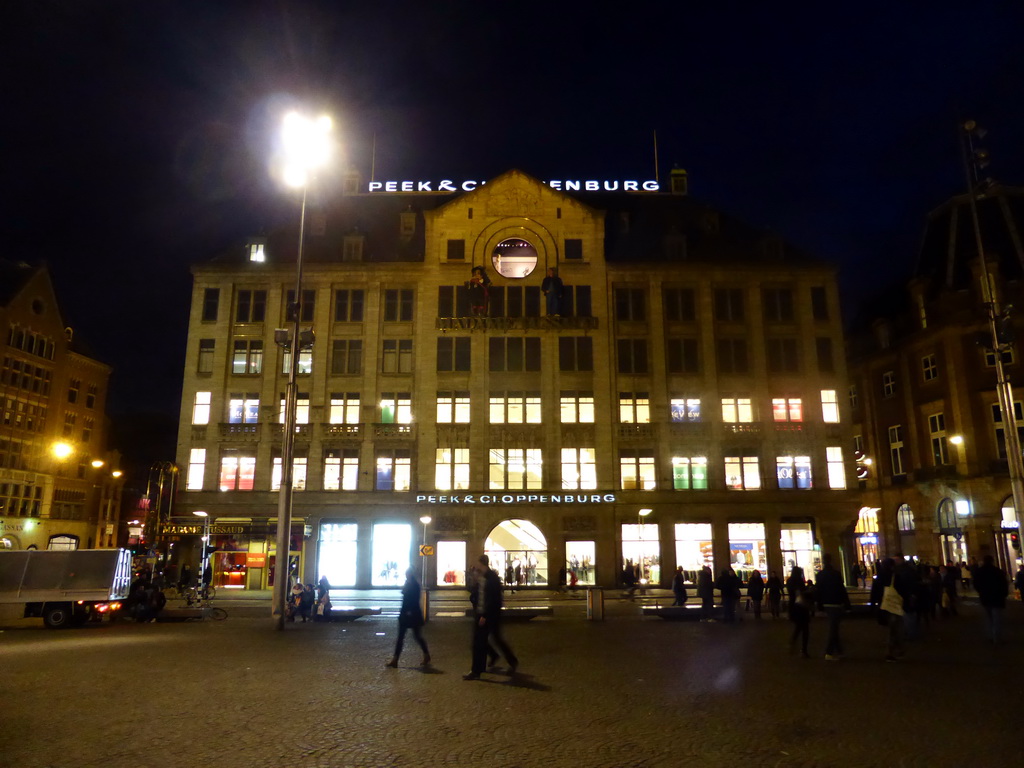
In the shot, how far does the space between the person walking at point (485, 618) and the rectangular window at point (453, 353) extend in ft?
110

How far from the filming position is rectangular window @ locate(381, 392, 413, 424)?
46.2 m

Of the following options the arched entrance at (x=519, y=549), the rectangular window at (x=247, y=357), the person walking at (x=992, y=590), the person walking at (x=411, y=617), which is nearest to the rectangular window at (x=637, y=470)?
the arched entrance at (x=519, y=549)

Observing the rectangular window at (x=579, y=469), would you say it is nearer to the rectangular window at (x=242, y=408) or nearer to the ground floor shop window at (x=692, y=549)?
the ground floor shop window at (x=692, y=549)

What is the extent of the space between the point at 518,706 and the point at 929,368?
48.9 meters

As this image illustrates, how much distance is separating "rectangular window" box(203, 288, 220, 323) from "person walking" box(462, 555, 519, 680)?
39.8 m

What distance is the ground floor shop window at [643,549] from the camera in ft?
148

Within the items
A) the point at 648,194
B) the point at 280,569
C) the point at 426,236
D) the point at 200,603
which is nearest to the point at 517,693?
the point at 280,569

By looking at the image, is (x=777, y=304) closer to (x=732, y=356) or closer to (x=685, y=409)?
(x=732, y=356)

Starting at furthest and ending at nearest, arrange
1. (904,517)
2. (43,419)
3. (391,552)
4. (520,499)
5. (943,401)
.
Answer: (43,419) < (904,517) < (943,401) < (520,499) < (391,552)

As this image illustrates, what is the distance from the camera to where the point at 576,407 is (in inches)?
1833

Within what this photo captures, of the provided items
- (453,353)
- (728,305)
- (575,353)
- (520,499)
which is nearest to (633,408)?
(575,353)

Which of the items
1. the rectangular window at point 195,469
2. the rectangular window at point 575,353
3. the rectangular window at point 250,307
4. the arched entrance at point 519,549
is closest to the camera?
the arched entrance at point 519,549

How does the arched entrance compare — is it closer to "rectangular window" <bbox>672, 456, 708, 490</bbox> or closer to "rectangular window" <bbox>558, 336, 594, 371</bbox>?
"rectangular window" <bbox>672, 456, 708, 490</bbox>

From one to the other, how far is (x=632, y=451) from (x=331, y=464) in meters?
18.4
